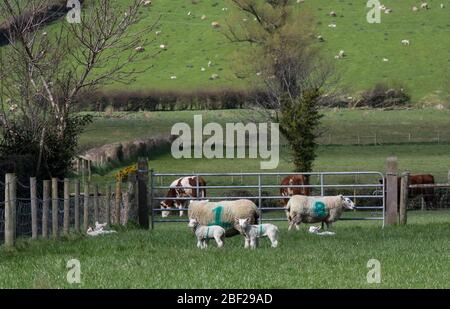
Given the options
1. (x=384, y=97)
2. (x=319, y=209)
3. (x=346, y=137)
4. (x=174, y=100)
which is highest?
(x=384, y=97)

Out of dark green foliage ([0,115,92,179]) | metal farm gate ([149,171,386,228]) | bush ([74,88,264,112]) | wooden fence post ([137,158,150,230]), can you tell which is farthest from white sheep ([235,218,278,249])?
bush ([74,88,264,112])

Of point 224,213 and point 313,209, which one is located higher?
point 224,213

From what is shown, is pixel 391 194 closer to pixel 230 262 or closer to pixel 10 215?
pixel 10 215

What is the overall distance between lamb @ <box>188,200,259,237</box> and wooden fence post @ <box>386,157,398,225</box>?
6906mm

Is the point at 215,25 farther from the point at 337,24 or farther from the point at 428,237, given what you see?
the point at 428,237

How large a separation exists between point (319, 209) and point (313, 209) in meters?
0.14

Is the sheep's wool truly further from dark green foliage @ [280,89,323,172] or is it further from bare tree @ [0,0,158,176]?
dark green foliage @ [280,89,323,172]

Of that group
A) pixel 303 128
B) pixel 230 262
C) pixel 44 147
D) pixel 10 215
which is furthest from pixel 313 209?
pixel 303 128

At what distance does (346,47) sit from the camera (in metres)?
107

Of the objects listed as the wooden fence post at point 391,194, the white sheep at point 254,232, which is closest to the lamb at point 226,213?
the white sheep at point 254,232

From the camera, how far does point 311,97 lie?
51.9 m

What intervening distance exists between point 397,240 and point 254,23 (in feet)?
202

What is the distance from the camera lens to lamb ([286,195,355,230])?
2719cm
